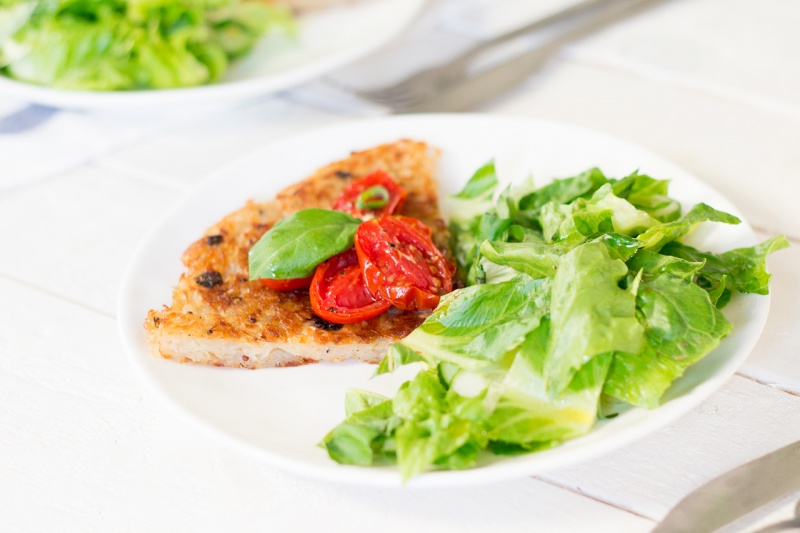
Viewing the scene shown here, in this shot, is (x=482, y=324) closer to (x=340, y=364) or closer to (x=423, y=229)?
(x=340, y=364)

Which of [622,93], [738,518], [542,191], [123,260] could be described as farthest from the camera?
[622,93]

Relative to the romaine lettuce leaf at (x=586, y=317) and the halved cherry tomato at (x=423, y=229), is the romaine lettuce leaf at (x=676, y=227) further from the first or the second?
the halved cherry tomato at (x=423, y=229)

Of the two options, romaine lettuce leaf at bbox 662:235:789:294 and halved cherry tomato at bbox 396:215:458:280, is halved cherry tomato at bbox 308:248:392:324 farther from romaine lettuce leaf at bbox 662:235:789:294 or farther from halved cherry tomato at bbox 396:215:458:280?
romaine lettuce leaf at bbox 662:235:789:294

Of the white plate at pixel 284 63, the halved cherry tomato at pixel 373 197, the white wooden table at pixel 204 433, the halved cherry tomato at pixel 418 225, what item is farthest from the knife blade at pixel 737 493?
the white plate at pixel 284 63

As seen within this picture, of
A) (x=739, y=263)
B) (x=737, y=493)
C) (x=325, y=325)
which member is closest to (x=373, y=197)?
(x=325, y=325)

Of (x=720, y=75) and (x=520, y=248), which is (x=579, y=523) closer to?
(x=520, y=248)

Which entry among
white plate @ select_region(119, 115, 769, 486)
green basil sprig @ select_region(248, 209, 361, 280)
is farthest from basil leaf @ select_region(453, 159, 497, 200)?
green basil sprig @ select_region(248, 209, 361, 280)

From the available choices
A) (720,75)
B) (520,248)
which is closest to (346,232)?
(520,248)
